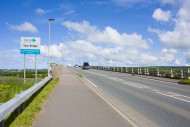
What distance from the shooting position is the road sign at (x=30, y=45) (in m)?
29.2

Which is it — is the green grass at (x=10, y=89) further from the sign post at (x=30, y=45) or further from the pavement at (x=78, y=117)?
the pavement at (x=78, y=117)

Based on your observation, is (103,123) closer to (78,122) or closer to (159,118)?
(78,122)

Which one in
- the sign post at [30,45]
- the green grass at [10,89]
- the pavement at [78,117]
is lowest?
the pavement at [78,117]

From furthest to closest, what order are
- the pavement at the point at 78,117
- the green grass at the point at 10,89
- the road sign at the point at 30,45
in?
the road sign at the point at 30,45 < the green grass at the point at 10,89 < the pavement at the point at 78,117

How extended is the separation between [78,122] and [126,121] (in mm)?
1489

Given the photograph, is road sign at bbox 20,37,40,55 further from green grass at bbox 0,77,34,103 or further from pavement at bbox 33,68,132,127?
pavement at bbox 33,68,132,127

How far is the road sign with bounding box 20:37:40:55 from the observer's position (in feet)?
95.7

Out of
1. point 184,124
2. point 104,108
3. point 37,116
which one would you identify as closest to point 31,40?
point 104,108

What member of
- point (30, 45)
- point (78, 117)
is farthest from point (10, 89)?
point (78, 117)

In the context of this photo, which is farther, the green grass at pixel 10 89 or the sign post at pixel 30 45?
the sign post at pixel 30 45

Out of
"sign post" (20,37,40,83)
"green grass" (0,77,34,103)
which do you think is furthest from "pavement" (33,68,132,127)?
"sign post" (20,37,40,83)

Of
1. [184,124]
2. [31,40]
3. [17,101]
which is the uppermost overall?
[31,40]

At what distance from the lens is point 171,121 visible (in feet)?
36.8

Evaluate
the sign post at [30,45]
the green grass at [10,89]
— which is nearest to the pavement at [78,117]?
the green grass at [10,89]
